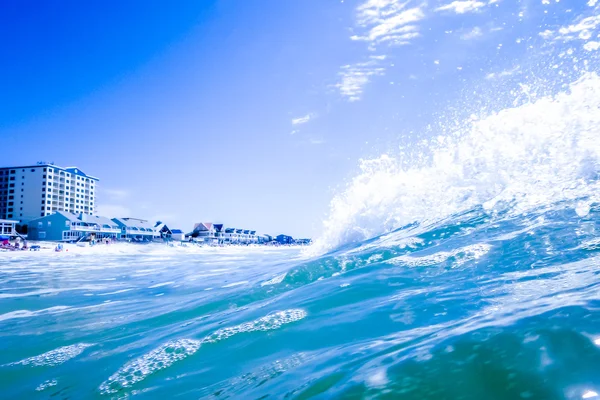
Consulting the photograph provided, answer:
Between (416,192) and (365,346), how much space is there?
9.19m

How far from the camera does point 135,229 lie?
308 feet

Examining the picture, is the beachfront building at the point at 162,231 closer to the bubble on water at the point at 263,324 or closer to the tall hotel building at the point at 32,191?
the tall hotel building at the point at 32,191

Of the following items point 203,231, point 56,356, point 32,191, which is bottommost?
point 56,356

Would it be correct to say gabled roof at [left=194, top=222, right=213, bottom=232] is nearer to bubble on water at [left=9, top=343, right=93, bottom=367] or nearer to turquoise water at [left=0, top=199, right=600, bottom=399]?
turquoise water at [left=0, top=199, right=600, bottom=399]

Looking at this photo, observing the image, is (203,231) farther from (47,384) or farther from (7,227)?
(47,384)

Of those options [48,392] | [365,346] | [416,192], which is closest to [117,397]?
[48,392]

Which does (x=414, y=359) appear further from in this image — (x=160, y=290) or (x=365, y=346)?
(x=160, y=290)

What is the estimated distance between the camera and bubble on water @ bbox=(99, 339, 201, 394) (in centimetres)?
348

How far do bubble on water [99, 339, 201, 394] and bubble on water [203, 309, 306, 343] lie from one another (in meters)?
0.23

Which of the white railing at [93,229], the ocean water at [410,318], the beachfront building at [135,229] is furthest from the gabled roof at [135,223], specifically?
the ocean water at [410,318]

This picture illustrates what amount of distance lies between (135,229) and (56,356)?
96927 millimetres

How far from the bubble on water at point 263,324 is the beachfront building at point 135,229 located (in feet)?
288

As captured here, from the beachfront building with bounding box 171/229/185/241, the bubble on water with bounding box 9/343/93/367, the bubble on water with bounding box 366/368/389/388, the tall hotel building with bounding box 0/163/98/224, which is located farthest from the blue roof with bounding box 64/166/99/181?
the bubble on water with bounding box 366/368/389/388

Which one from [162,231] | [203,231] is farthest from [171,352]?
[203,231]
